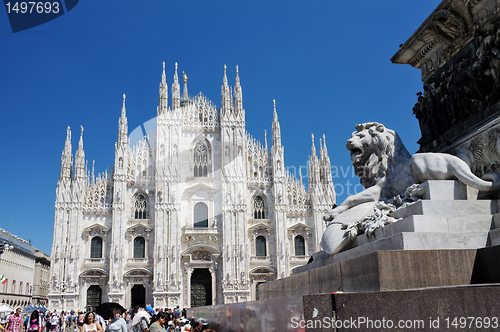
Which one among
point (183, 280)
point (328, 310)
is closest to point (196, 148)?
point (183, 280)

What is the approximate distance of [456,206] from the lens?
388cm

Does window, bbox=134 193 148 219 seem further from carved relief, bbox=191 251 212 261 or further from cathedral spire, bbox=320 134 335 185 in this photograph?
cathedral spire, bbox=320 134 335 185

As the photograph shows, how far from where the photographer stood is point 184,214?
3027 cm

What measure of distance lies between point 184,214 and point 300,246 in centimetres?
791

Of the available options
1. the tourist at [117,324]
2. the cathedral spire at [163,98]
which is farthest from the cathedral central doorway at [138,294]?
the tourist at [117,324]

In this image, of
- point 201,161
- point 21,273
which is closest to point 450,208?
point 201,161

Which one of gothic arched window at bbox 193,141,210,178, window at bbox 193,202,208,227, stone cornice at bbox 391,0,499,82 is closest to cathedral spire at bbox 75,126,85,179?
gothic arched window at bbox 193,141,210,178

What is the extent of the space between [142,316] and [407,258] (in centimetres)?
686

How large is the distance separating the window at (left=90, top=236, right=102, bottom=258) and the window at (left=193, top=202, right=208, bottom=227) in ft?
19.8

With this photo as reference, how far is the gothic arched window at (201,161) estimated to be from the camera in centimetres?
3142

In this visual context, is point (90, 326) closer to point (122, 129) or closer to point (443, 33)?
point (443, 33)

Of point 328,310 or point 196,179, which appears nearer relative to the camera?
point 328,310

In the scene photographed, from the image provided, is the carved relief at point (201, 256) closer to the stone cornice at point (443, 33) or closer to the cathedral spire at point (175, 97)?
the cathedral spire at point (175, 97)

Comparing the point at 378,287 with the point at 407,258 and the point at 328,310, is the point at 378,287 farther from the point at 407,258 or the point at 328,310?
the point at 328,310
